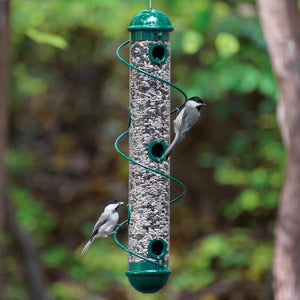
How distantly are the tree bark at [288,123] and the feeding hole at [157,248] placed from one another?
262 centimetres

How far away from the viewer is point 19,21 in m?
9.04

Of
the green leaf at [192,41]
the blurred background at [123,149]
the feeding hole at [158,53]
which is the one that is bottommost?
the blurred background at [123,149]

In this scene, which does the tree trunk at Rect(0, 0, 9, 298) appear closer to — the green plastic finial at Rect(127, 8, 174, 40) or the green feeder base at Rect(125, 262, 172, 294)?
the green plastic finial at Rect(127, 8, 174, 40)

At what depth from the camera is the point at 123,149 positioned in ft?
45.1

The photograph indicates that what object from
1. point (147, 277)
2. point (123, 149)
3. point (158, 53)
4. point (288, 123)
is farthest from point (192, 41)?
point (123, 149)

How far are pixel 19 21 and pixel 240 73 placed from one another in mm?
3129

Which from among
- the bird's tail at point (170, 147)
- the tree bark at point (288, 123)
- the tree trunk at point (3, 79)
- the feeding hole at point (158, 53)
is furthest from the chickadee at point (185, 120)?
the tree trunk at point (3, 79)

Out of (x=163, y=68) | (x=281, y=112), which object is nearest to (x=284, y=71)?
(x=281, y=112)

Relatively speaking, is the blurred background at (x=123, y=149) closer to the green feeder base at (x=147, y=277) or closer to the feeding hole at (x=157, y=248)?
the feeding hole at (x=157, y=248)

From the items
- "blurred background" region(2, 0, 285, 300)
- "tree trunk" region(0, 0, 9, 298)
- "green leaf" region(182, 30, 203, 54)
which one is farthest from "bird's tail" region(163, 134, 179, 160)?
"green leaf" region(182, 30, 203, 54)

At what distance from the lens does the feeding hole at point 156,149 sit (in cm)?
495

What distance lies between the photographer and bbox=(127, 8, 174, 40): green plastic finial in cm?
489

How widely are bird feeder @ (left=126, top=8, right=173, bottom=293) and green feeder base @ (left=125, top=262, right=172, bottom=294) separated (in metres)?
→ 0.08

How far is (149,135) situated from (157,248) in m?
0.86
